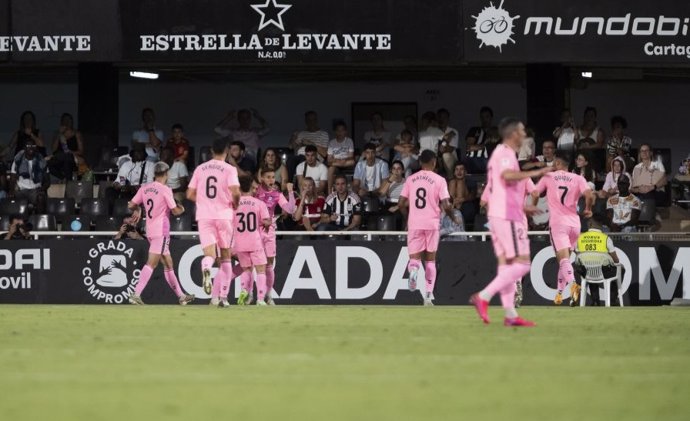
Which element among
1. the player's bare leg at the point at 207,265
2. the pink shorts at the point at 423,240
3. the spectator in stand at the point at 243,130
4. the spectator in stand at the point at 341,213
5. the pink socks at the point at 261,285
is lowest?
the pink socks at the point at 261,285

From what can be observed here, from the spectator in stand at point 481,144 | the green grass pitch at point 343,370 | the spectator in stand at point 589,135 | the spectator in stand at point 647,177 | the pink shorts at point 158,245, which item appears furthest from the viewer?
the spectator in stand at point 481,144

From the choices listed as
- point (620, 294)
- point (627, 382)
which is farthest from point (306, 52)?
point (627, 382)

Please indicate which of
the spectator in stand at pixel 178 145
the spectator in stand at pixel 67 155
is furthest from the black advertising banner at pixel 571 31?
the spectator in stand at pixel 67 155

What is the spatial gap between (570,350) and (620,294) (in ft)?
42.0

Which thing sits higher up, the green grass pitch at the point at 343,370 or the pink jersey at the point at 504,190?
the pink jersey at the point at 504,190

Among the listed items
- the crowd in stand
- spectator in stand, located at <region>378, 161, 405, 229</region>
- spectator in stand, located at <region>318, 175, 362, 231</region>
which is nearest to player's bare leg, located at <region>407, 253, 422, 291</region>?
the crowd in stand

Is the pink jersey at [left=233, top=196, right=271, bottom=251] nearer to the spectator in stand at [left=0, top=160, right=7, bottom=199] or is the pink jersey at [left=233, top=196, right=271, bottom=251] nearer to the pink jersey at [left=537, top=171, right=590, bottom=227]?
the pink jersey at [left=537, top=171, right=590, bottom=227]

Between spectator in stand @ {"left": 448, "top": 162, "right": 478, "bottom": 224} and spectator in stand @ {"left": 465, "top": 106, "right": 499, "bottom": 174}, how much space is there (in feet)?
4.24

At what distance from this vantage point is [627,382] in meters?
8.93

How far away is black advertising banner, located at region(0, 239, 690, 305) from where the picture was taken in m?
24.5

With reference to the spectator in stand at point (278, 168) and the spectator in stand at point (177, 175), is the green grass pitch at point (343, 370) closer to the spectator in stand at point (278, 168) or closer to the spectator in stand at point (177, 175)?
the spectator in stand at point (278, 168)

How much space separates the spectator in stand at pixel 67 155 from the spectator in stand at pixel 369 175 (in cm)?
544

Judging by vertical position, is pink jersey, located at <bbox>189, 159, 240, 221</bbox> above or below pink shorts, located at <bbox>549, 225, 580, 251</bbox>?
above

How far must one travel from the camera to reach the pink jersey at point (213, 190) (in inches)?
736
